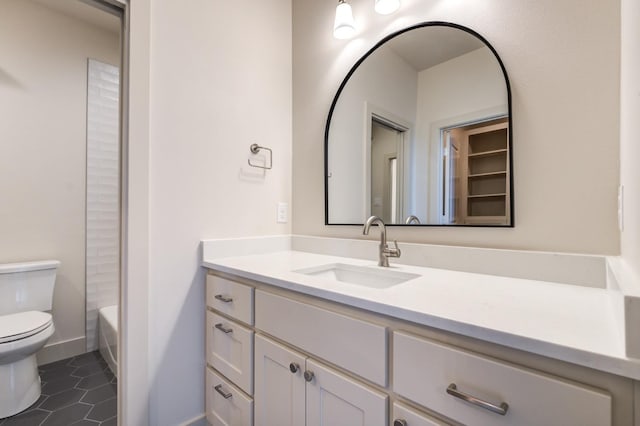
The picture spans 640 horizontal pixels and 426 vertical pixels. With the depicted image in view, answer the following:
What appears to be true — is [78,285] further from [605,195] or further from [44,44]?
[605,195]

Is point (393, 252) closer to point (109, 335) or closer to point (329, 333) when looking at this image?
point (329, 333)

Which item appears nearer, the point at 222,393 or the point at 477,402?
the point at 477,402

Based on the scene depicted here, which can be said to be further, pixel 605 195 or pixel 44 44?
pixel 44 44

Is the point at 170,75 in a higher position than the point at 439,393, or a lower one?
higher

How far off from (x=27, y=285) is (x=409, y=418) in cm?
248

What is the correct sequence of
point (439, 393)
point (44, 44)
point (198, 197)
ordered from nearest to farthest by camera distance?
point (439, 393) < point (198, 197) < point (44, 44)

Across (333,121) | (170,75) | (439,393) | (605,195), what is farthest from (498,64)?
(170,75)

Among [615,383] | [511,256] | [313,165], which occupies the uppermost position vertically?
[313,165]

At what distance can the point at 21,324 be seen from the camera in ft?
5.33

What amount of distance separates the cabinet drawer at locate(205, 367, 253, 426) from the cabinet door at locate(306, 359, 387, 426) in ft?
1.22

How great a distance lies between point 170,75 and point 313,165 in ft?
2.79

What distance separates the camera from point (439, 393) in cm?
63

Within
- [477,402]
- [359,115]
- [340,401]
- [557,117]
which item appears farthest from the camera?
[359,115]

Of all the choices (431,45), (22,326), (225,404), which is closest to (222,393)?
(225,404)
